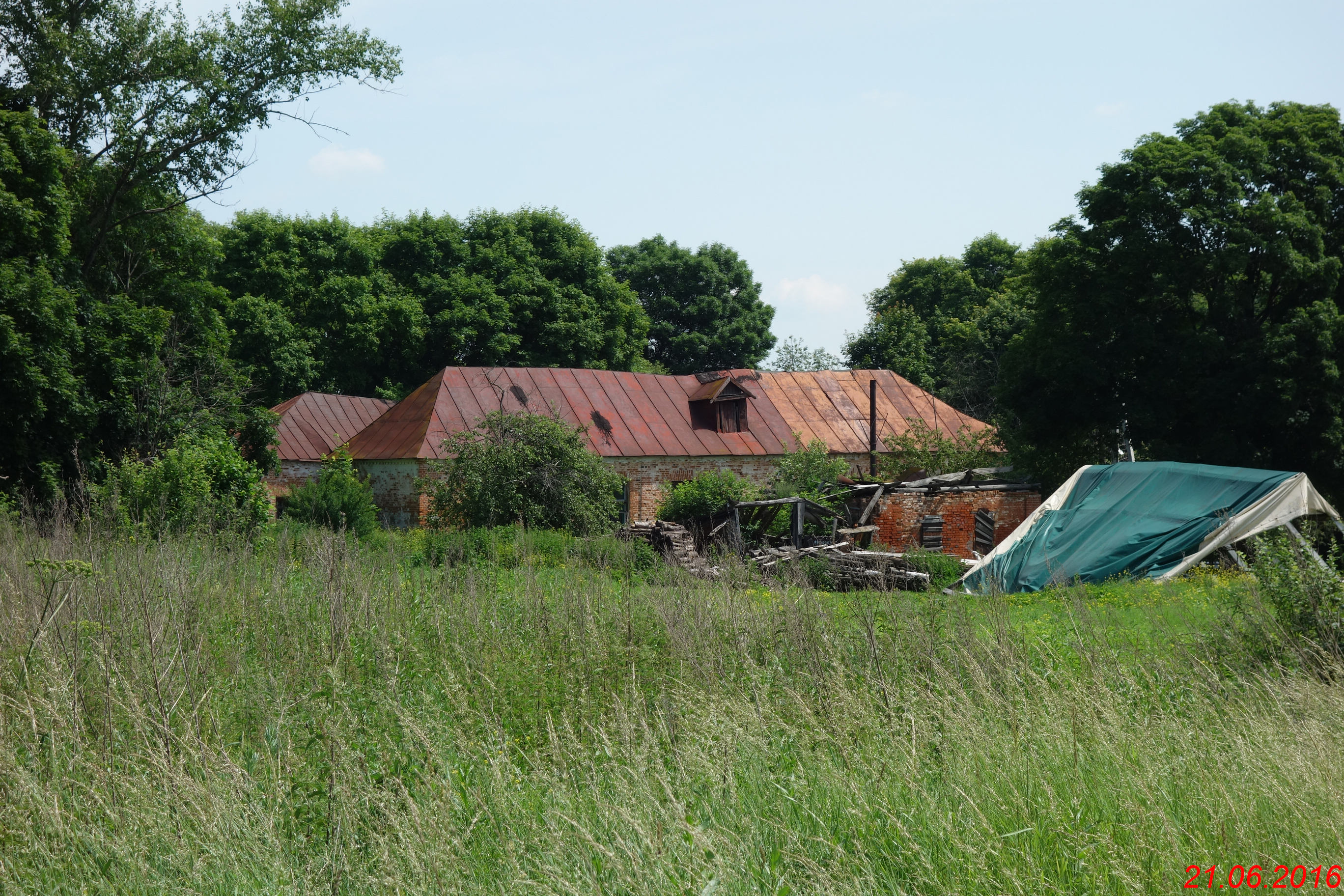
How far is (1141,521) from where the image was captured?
15.9 metres

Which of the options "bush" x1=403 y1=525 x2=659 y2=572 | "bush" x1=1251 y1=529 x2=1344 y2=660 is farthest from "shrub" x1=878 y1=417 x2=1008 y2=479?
"bush" x1=1251 y1=529 x2=1344 y2=660

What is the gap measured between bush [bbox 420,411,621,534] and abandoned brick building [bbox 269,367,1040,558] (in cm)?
187

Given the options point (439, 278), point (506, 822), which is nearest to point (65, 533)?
point (506, 822)

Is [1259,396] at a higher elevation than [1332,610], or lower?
higher

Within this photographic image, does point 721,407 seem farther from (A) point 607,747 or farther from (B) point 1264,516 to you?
(A) point 607,747

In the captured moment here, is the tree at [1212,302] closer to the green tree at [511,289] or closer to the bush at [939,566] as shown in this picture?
the bush at [939,566]

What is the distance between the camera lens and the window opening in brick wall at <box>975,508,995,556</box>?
75.3 feet

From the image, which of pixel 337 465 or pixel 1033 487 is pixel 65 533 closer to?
pixel 337 465

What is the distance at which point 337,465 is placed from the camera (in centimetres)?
2636

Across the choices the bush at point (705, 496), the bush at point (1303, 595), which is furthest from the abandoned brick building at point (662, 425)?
the bush at point (1303, 595)

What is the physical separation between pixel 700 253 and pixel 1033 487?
2453cm

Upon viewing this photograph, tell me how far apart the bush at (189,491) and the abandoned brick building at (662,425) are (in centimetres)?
557
